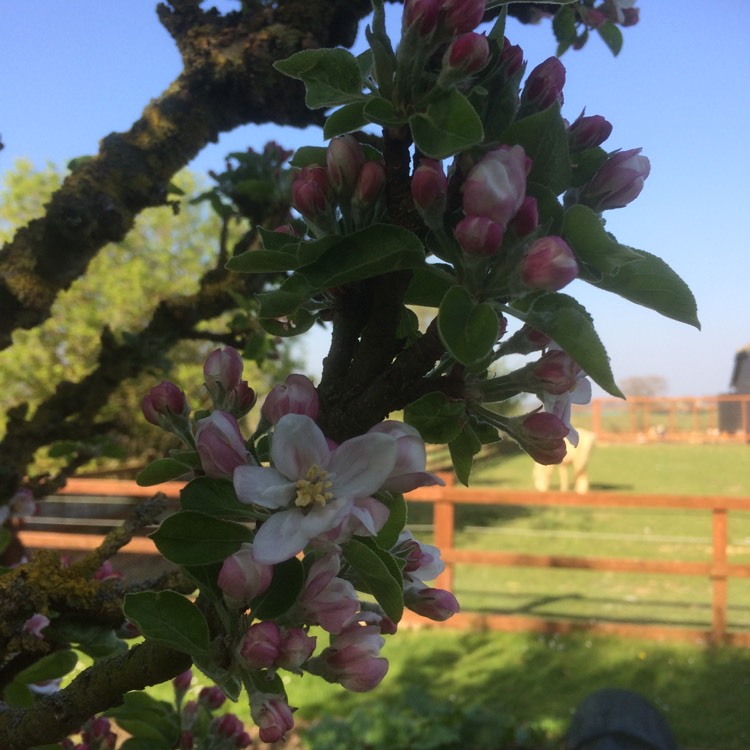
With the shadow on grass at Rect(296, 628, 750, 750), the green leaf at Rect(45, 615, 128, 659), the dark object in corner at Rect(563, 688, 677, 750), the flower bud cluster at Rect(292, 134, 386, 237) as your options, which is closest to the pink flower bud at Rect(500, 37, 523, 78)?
the flower bud cluster at Rect(292, 134, 386, 237)

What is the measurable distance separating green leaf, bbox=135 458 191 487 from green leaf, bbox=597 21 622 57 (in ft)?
4.41

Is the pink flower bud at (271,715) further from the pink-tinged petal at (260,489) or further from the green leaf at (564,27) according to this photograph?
the green leaf at (564,27)

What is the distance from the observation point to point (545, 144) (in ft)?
1.67

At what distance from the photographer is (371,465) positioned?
0.48 meters

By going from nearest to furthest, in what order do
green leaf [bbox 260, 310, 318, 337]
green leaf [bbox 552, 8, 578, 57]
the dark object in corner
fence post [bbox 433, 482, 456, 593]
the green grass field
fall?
green leaf [bbox 260, 310, 318, 337] → green leaf [bbox 552, 8, 578, 57] → the dark object in corner → fence post [bbox 433, 482, 456, 593] → the green grass field

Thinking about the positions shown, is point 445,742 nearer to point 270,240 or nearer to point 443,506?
point 443,506

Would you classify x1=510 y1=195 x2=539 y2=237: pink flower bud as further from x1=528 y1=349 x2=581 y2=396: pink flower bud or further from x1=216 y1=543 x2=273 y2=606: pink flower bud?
x1=216 y1=543 x2=273 y2=606: pink flower bud

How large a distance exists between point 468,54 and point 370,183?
0.11 metres

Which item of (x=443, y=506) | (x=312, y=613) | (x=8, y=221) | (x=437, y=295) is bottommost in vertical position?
(x=443, y=506)

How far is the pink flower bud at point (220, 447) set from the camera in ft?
1.68

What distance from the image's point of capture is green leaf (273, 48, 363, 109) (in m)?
0.57

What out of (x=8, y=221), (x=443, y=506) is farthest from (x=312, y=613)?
(x=8, y=221)

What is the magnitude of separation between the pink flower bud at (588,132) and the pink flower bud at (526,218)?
0.41ft

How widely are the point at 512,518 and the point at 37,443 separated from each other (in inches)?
444
